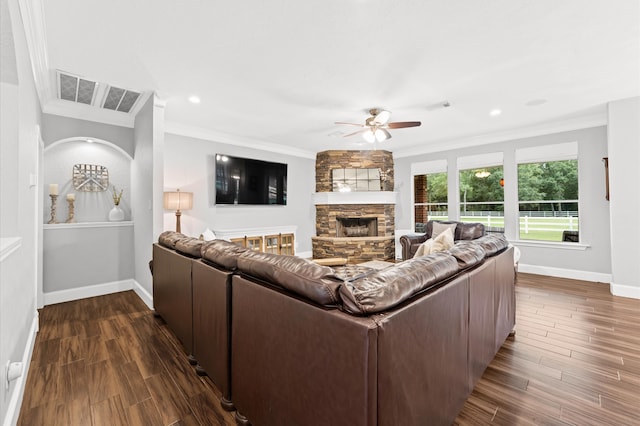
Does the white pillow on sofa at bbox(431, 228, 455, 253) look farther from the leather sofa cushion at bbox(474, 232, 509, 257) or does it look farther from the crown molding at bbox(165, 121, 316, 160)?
the crown molding at bbox(165, 121, 316, 160)

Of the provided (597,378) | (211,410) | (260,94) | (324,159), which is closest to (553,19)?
(597,378)

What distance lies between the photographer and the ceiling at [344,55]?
200cm

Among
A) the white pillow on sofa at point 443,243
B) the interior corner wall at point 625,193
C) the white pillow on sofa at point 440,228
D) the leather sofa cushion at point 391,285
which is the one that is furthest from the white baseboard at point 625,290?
the leather sofa cushion at point 391,285

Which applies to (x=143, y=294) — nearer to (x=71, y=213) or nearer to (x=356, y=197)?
(x=71, y=213)

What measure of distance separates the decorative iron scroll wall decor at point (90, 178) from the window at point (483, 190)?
20.7 ft

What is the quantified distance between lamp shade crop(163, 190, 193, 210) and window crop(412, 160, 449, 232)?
16.0ft

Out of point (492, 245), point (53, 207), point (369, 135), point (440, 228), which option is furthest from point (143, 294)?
point (440, 228)

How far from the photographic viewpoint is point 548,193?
4.91 m

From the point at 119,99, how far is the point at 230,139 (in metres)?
1.97

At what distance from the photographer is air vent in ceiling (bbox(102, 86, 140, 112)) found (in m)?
3.30

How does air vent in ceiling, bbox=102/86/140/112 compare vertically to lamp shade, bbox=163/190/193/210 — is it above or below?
above

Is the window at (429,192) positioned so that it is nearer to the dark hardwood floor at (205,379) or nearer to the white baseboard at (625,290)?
the white baseboard at (625,290)

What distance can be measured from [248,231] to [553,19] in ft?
16.4

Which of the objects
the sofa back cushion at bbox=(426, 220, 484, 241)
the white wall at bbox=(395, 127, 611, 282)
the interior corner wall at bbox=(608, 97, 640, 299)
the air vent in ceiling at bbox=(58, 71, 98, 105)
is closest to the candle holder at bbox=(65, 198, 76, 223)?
the air vent in ceiling at bbox=(58, 71, 98, 105)
